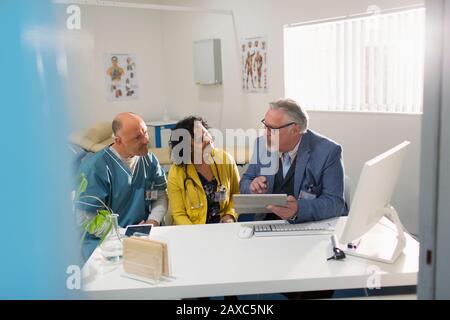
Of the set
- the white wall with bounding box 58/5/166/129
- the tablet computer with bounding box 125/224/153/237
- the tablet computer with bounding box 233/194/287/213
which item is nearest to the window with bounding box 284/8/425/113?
the tablet computer with bounding box 233/194/287/213

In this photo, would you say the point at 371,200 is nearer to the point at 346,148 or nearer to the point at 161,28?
the point at 346,148

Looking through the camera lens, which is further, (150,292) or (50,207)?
(150,292)

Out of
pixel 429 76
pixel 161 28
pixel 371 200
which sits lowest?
pixel 371 200

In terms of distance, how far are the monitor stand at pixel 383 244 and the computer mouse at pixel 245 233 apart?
0.44 meters

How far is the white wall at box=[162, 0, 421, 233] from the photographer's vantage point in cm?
364

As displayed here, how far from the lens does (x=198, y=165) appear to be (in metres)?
2.52

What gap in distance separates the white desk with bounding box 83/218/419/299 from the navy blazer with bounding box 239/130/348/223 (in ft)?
0.74

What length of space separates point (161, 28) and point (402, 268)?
18.6 feet

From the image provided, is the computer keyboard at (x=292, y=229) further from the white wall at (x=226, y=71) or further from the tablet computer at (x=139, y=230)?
the white wall at (x=226, y=71)

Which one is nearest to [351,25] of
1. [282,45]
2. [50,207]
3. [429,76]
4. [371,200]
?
[282,45]

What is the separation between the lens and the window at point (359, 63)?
351 cm

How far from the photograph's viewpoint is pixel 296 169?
230 centimetres

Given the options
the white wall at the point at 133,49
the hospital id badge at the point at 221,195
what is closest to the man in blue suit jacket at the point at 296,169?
the hospital id badge at the point at 221,195

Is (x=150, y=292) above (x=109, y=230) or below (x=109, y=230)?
below
